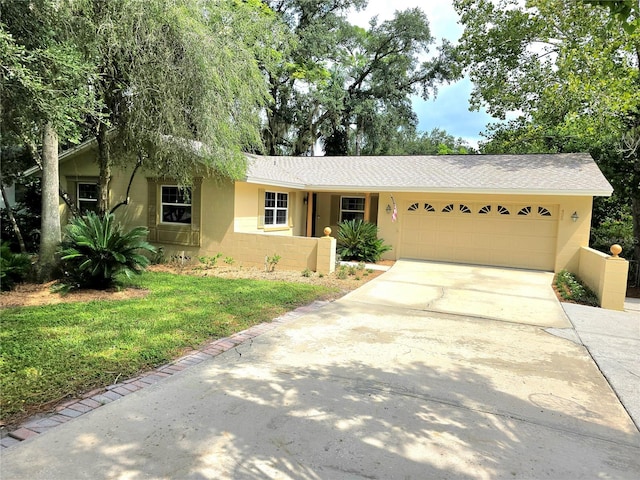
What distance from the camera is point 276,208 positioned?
14.2m

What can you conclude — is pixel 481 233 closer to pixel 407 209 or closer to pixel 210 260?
pixel 407 209

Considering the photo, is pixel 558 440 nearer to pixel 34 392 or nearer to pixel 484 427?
pixel 484 427

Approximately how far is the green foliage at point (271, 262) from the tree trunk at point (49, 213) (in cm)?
483

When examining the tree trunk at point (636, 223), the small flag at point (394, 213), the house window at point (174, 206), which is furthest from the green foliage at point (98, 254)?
the tree trunk at point (636, 223)

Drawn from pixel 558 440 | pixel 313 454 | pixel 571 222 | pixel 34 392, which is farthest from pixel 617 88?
pixel 34 392

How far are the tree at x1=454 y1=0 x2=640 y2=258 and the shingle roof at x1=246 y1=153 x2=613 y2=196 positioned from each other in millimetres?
1592

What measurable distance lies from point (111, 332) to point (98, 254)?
2.89 m

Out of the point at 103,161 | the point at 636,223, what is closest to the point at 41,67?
the point at 103,161

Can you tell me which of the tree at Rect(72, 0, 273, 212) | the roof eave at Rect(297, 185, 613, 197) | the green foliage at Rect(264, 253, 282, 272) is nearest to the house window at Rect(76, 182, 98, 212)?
the tree at Rect(72, 0, 273, 212)

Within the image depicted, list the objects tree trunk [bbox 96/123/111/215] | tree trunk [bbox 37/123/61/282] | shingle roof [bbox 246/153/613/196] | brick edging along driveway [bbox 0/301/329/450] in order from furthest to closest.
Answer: shingle roof [bbox 246/153/613/196] < tree trunk [bbox 96/123/111/215] < tree trunk [bbox 37/123/61/282] < brick edging along driveway [bbox 0/301/329/450]

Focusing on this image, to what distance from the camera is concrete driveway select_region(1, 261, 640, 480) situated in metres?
2.82

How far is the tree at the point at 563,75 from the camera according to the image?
13500 mm

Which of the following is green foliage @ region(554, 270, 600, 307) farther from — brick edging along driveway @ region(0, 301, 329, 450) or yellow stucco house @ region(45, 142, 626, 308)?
brick edging along driveway @ region(0, 301, 329, 450)

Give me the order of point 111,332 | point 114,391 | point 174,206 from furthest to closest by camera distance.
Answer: point 174,206, point 111,332, point 114,391
